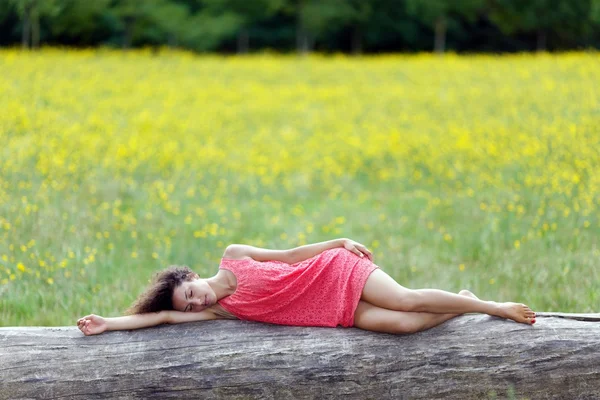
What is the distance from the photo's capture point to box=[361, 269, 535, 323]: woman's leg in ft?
13.0

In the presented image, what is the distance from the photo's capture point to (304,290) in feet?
13.6

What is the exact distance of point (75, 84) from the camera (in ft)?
53.6

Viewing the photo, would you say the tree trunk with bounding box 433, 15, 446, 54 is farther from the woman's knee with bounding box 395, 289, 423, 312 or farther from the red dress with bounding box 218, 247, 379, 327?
the woman's knee with bounding box 395, 289, 423, 312

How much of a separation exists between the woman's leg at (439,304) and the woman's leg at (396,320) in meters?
0.04

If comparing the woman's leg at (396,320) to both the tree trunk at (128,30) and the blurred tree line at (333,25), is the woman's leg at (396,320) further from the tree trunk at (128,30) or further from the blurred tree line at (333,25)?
the tree trunk at (128,30)

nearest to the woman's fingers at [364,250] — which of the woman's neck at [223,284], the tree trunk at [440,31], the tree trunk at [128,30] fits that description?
the woman's neck at [223,284]

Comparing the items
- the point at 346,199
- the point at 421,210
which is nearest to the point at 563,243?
the point at 421,210

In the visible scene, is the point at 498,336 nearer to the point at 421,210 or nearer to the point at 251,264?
the point at 251,264

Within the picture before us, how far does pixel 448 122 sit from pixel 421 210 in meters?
5.33

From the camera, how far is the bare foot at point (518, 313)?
3.95 metres

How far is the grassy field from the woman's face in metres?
1.97

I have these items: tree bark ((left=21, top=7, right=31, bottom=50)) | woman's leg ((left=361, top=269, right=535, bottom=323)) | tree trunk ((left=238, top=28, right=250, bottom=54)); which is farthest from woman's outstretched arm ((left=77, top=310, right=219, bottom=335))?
tree trunk ((left=238, top=28, right=250, bottom=54))

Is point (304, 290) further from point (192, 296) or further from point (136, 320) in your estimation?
point (136, 320)

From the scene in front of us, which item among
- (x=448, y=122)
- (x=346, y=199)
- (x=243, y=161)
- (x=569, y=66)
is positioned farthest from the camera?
(x=569, y=66)
